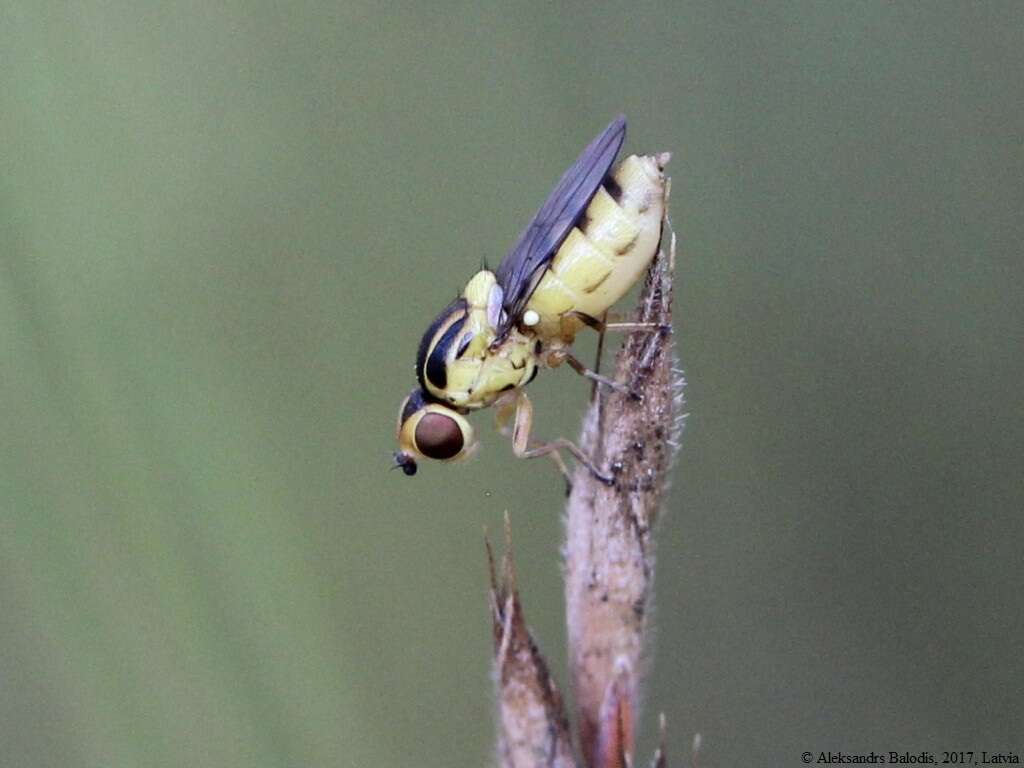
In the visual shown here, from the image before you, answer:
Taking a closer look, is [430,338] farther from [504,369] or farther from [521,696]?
[521,696]

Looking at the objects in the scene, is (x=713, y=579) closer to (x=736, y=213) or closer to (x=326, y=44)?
(x=736, y=213)

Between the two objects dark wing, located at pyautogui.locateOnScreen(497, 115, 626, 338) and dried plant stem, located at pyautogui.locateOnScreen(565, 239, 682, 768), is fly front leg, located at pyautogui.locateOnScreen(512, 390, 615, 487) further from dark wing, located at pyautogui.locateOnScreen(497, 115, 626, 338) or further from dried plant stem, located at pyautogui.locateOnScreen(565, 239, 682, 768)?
dried plant stem, located at pyautogui.locateOnScreen(565, 239, 682, 768)

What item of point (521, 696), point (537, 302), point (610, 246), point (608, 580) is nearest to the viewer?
point (521, 696)

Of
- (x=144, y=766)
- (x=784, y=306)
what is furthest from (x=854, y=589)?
(x=144, y=766)

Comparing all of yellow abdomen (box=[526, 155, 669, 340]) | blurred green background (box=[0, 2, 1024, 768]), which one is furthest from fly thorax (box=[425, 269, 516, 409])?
blurred green background (box=[0, 2, 1024, 768])

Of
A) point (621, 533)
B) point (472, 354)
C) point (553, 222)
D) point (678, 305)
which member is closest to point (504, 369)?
point (472, 354)

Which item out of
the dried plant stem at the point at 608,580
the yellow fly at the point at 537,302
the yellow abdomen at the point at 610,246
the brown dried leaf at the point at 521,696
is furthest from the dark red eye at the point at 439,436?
the brown dried leaf at the point at 521,696
